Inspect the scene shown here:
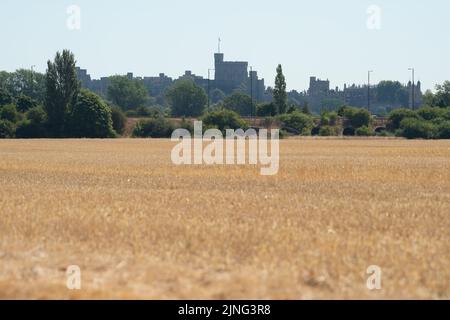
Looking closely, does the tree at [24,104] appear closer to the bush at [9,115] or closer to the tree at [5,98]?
the tree at [5,98]

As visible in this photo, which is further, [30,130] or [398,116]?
[398,116]

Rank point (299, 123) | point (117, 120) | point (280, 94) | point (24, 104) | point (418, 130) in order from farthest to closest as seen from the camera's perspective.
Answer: point (280, 94) < point (24, 104) < point (299, 123) < point (117, 120) < point (418, 130)

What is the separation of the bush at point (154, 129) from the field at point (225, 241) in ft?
317

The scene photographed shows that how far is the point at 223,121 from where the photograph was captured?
126750mm

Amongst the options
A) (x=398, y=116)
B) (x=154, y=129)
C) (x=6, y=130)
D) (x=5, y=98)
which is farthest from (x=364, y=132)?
(x=5, y=98)

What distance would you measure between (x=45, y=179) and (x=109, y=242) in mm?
16476

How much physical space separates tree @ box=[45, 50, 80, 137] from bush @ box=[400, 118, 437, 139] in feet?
172

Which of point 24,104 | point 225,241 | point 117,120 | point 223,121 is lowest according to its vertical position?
point 225,241

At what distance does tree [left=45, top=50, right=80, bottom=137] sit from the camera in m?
115

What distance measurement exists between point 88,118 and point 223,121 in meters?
23.9

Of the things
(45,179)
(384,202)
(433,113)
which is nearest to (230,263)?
(384,202)

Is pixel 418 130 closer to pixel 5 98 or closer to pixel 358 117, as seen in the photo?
pixel 358 117

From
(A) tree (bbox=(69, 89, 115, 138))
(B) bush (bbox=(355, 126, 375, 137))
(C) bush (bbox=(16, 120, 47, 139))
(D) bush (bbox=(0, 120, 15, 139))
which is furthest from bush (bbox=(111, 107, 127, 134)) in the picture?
(B) bush (bbox=(355, 126, 375, 137))

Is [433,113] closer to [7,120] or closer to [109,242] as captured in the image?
[7,120]
